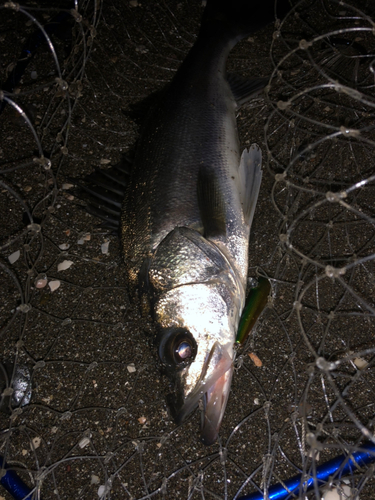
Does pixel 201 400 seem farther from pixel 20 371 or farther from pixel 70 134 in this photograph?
pixel 70 134

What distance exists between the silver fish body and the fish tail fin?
98 mm

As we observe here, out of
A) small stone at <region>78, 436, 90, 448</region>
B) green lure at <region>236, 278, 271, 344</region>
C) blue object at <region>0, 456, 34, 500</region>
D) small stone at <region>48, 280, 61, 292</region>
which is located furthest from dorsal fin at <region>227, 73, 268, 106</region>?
blue object at <region>0, 456, 34, 500</region>

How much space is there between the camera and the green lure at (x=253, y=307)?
231 cm

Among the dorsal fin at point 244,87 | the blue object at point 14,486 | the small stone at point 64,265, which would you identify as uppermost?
the dorsal fin at point 244,87

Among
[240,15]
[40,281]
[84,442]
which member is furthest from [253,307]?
[240,15]

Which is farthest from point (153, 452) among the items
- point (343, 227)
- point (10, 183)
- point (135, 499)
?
point (10, 183)

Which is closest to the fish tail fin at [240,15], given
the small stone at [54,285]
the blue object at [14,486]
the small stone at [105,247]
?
the small stone at [105,247]

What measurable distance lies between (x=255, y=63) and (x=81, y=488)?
3196mm

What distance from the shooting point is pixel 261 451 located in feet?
7.39

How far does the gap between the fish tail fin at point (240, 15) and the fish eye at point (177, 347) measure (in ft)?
6.85

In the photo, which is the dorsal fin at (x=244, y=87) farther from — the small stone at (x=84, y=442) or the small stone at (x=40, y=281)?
the small stone at (x=84, y=442)

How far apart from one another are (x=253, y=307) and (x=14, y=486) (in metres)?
1.78

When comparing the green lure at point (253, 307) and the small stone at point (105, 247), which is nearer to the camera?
the green lure at point (253, 307)

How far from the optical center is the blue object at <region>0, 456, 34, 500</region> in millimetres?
2197
